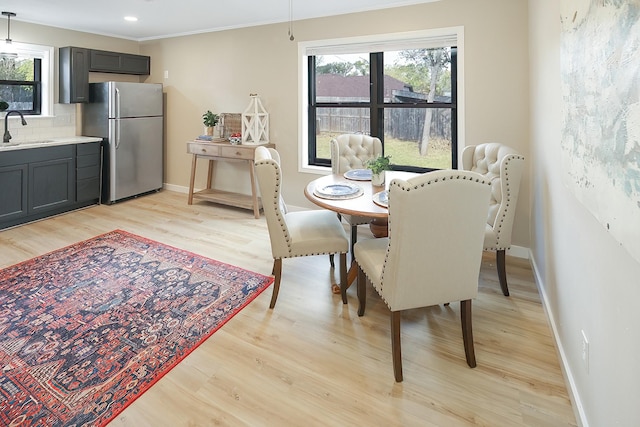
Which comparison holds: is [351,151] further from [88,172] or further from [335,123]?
[88,172]

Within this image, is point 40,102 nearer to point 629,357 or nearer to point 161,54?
point 161,54

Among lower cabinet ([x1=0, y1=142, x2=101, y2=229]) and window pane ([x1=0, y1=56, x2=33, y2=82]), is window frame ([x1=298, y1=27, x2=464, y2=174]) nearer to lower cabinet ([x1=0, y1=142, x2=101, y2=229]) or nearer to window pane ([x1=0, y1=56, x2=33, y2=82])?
lower cabinet ([x1=0, y1=142, x2=101, y2=229])

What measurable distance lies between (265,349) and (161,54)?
525cm

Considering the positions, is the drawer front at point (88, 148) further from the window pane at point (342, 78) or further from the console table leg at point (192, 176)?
the window pane at point (342, 78)

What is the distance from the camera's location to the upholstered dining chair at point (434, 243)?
1677 millimetres

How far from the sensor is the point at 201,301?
2.65m

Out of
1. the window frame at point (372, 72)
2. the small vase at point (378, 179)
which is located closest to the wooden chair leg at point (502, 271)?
the small vase at point (378, 179)

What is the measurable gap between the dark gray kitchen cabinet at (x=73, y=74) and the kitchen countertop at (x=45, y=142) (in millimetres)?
479

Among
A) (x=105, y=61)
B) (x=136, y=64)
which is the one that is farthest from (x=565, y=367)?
(x=136, y=64)

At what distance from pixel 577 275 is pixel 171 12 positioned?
4.57 metres

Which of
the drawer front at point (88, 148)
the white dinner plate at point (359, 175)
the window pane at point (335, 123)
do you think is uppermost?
the window pane at point (335, 123)

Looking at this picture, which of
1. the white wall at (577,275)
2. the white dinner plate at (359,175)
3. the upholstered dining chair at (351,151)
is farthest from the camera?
the upholstered dining chair at (351,151)

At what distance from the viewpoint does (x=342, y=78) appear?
439 centimetres

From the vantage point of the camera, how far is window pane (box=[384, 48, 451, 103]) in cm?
379
